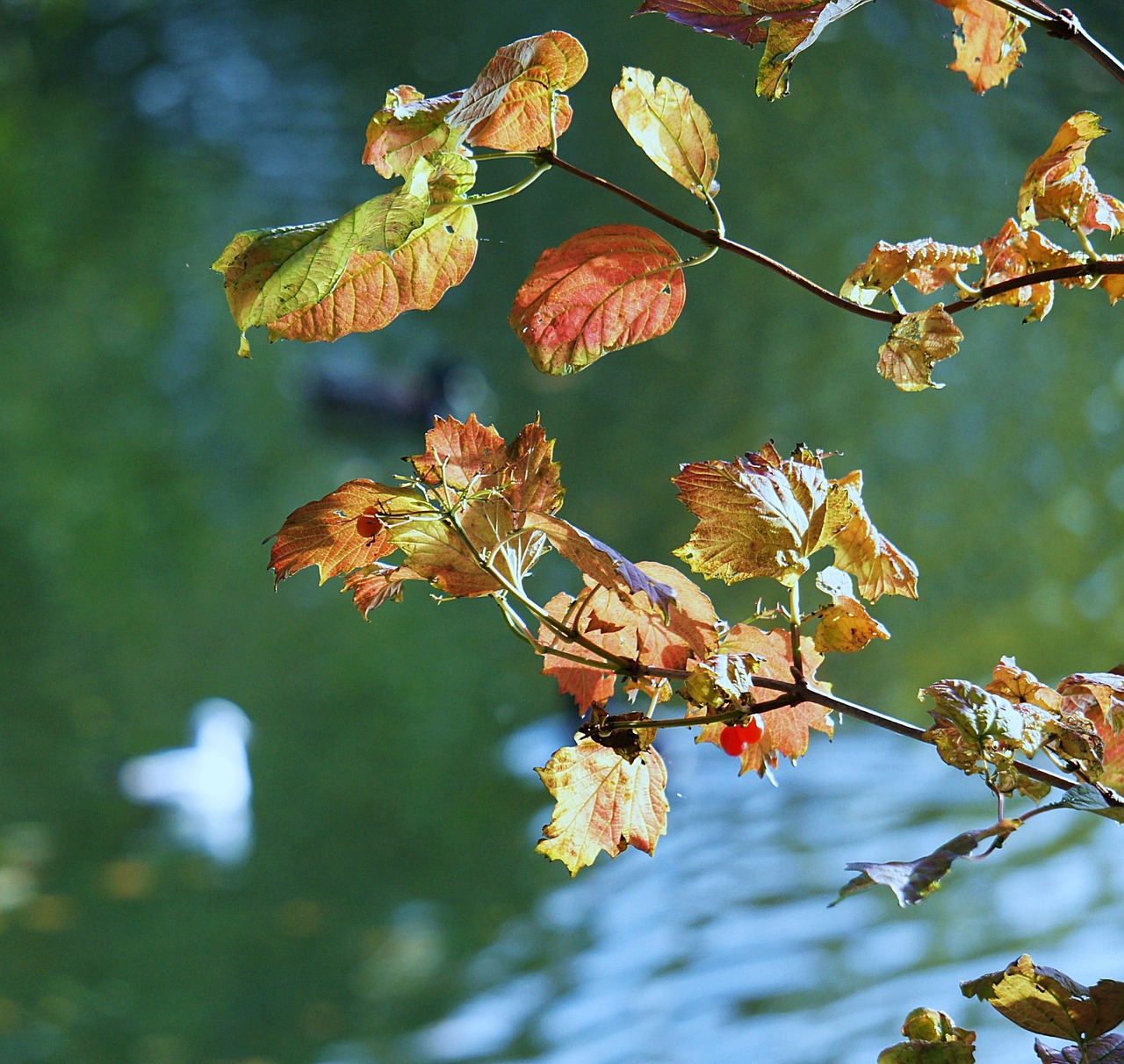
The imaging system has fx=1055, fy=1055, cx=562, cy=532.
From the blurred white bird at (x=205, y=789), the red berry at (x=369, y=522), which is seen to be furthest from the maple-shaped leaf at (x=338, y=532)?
the blurred white bird at (x=205, y=789)

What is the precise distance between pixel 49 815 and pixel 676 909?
894 mm

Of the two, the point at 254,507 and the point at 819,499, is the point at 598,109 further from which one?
the point at 819,499

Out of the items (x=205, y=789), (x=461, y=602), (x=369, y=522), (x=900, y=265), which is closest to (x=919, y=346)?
(x=900, y=265)

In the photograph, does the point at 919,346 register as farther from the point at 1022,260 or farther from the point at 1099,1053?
the point at 1099,1053

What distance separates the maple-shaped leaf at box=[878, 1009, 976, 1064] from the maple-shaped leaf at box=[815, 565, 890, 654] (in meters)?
0.08

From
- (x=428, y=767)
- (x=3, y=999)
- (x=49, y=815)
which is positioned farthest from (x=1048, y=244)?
(x=49, y=815)

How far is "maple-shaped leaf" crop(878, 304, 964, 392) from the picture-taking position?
0.22m

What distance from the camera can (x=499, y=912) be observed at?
1220 mm

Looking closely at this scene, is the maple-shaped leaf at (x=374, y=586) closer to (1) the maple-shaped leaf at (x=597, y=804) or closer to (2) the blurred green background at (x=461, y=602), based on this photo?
(1) the maple-shaped leaf at (x=597, y=804)

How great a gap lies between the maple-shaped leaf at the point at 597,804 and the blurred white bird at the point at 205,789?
1.26m

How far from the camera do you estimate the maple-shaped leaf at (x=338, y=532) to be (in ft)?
0.75

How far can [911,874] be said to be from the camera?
195mm

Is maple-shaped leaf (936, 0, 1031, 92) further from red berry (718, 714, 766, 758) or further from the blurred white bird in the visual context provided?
the blurred white bird

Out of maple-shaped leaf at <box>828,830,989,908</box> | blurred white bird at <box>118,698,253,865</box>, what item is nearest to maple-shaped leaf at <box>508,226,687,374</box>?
maple-shaped leaf at <box>828,830,989,908</box>
